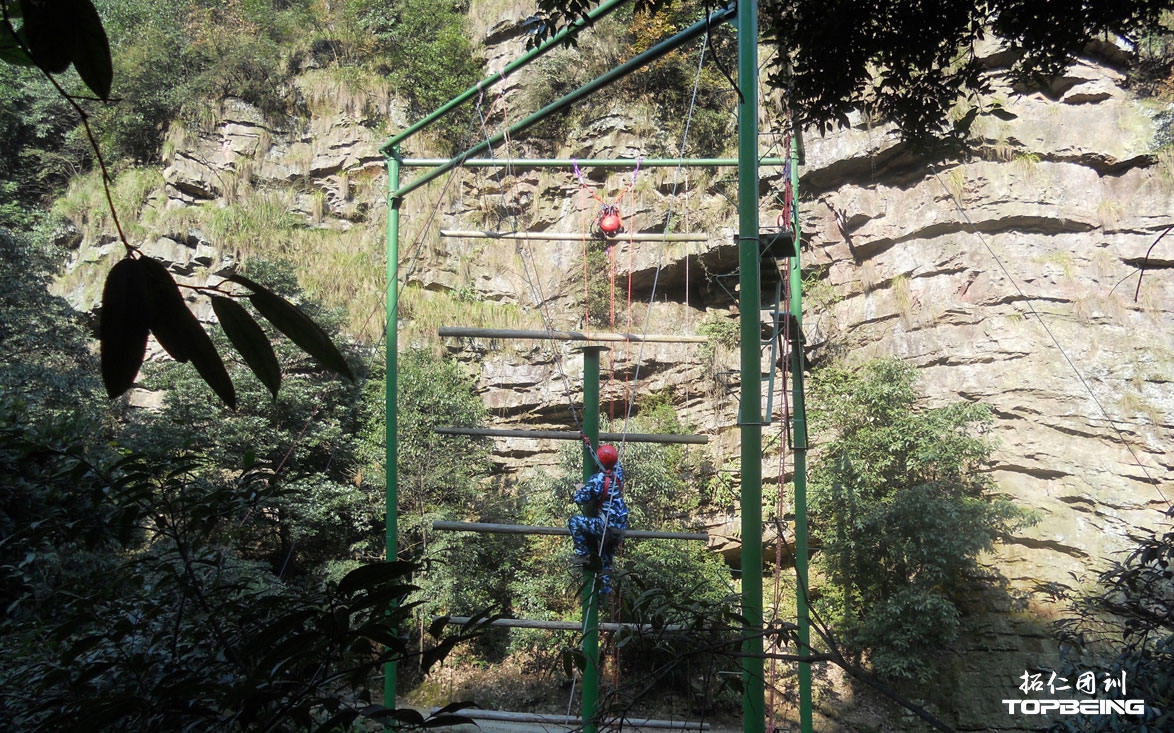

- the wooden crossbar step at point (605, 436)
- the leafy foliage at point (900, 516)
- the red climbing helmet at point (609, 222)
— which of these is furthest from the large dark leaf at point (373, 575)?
the leafy foliage at point (900, 516)

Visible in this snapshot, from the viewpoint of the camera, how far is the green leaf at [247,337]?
0.32 meters

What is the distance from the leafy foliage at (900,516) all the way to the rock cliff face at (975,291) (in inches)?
20.2

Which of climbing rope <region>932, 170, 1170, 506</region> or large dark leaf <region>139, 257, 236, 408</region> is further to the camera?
climbing rope <region>932, 170, 1170, 506</region>

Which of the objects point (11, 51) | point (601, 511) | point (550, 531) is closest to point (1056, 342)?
point (601, 511)

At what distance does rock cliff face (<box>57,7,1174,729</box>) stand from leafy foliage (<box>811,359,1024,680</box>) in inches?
20.2

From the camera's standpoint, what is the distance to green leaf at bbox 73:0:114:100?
1.06 feet

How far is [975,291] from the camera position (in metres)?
7.40

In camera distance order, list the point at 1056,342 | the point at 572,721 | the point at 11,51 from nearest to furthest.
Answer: the point at 11,51
the point at 572,721
the point at 1056,342

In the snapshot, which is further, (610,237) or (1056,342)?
(1056,342)

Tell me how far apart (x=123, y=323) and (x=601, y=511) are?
9.15 feet

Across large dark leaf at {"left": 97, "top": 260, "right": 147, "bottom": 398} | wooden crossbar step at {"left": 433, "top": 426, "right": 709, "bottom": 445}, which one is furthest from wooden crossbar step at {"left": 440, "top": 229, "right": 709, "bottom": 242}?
large dark leaf at {"left": 97, "top": 260, "right": 147, "bottom": 398}

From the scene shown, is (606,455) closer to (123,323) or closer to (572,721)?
(572,721)

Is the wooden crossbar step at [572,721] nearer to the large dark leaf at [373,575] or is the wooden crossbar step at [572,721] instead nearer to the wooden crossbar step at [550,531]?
the large dark leaf at [373,575]

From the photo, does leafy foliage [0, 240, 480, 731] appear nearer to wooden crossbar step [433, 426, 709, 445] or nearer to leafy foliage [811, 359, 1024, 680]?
wooden crossbar step [433, 426, 709, 445]
